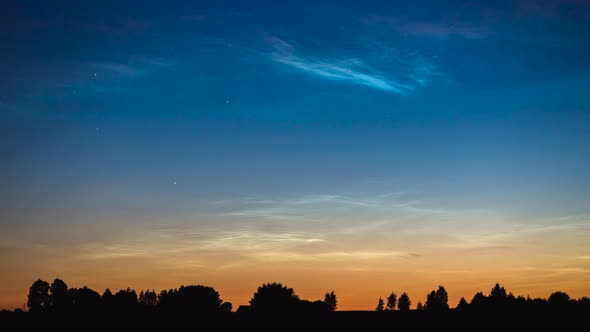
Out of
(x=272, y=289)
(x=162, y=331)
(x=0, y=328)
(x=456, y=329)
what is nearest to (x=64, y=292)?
(x=272, y=289)

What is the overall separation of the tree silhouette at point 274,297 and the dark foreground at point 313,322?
7863cm

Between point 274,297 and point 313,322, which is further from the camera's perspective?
point 274,297

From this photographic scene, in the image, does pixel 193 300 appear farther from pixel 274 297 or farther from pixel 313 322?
pixel 313 322

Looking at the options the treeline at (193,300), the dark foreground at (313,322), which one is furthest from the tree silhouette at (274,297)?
the dark foreground at (313,322)

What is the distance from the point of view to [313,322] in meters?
55.3

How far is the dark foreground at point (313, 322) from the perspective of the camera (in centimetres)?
5044

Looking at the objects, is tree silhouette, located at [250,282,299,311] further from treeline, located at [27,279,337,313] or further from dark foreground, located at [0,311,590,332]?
dark foreground, located at [0,311,590,332]

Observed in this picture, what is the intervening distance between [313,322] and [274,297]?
303 ft

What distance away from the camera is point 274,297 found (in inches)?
5748

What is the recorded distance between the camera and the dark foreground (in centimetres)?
5044

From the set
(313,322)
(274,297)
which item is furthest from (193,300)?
(313,322)

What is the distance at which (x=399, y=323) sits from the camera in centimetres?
5384

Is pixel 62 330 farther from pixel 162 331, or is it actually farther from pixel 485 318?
pixel 485 318

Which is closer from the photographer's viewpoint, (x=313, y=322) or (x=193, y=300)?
(x=313, y=322)
